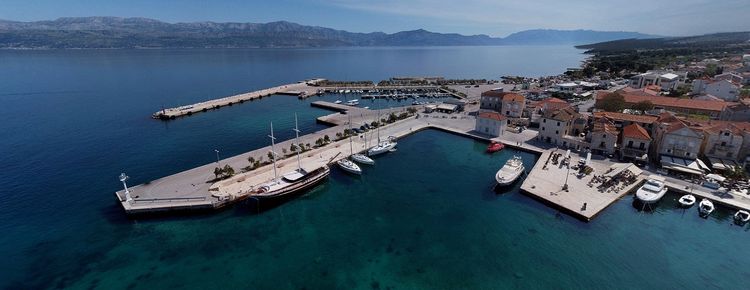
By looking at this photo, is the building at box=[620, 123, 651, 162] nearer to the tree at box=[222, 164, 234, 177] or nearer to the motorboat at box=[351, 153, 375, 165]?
the motorboat at box=[351, 153, 375, 165]

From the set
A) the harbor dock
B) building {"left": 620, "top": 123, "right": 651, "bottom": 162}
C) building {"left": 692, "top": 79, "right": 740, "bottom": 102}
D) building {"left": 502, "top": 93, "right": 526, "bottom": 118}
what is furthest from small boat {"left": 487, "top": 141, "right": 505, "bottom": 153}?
building {"left": 692, "top": 79, "right": 740, "bottom": 102}

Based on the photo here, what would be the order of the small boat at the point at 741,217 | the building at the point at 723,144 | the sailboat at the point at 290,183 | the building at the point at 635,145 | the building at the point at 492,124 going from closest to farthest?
the small boat at the point at 741,217 < the sailboat at the point at 290,183 < the building at the point at 723,144 < the building at the point at 635,145 < the building at the point at 492,124

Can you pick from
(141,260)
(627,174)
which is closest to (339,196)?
(141,260)

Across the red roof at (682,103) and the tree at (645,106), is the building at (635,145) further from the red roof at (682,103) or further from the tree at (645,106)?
the red roof at (682,103)

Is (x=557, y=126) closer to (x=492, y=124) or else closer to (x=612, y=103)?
(x=492, y=124)

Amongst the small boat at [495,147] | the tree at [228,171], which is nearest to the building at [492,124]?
the small boat at [495,147]

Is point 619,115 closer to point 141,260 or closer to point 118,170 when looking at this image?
point 141,260

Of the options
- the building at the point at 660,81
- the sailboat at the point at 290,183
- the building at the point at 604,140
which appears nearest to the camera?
the sailboat at the point at 290,183
